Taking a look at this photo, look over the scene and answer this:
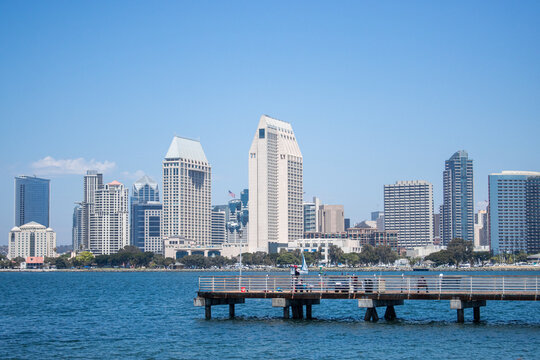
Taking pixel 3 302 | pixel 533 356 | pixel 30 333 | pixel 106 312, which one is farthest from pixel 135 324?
pixel 3 302

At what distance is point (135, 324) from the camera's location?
68500 millimetres

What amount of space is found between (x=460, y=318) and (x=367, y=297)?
7.09 meters

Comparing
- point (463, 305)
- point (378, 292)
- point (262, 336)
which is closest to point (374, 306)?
point (378, 292)

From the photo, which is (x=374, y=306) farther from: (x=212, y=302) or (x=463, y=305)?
(x=212, y=302)

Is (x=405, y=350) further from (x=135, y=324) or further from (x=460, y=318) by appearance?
(x=135, y=324)

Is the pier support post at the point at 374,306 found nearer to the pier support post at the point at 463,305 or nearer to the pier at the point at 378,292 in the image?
the pier at the point at 378,292

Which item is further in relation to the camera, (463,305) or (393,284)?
(393,284)

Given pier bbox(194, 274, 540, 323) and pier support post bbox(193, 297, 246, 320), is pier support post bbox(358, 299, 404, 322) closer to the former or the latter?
pier bbox(194, 274, 540, 323)

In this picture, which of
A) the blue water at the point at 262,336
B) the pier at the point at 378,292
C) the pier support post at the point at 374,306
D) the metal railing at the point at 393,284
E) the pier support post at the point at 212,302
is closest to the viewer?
the blue water at the point at 262,336

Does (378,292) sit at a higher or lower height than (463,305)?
higher

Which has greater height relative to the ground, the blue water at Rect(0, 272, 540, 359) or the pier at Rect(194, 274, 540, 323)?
the pier at Rect(194, 274, 540, 323)

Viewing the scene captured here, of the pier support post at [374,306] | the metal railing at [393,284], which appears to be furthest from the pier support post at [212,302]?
the pier support post at [374,306]

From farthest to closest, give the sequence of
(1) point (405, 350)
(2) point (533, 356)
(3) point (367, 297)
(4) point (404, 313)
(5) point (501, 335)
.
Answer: (4) point (404, 313) < (3) point (367, 297) < (5) point (501, 335) < (1) point (405, 350) < (2) point (533, 356)

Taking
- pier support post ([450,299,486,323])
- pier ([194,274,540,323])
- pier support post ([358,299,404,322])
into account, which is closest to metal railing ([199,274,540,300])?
pier ([194,274,540,323])
